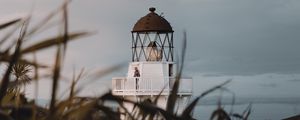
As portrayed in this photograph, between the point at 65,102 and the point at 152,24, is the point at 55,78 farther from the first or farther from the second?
the point at 152,24

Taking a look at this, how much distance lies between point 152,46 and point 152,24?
1350 mm

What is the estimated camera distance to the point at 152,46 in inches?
1144

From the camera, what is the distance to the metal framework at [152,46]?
29281mm

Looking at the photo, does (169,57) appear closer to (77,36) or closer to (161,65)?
(161,65)

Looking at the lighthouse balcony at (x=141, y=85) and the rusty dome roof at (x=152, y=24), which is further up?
the rusty dome roof at (x=152, y=24)

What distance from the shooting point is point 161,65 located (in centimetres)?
3045

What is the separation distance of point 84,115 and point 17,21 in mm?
461

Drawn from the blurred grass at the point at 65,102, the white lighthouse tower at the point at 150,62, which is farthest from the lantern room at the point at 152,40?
the blurred grass at the point at 65,102

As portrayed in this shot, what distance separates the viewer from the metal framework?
2928 cm

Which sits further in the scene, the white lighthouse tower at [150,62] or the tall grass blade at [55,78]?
the white lighthouse tower at [150,62]

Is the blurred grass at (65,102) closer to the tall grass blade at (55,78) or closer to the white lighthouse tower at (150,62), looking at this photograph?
the tall grass blade at (55,78)

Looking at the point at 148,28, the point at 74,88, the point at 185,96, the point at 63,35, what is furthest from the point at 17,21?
the point at 185,96

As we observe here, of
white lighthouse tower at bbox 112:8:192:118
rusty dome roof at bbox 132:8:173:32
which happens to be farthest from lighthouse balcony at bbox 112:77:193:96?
rusty dome roof at bbox 132:8:173:32

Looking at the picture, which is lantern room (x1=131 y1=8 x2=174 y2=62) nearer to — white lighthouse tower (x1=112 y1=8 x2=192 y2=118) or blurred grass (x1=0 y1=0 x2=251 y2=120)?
white lighthouse tower (x1=112 y1=8 x2=192 y2=118)
